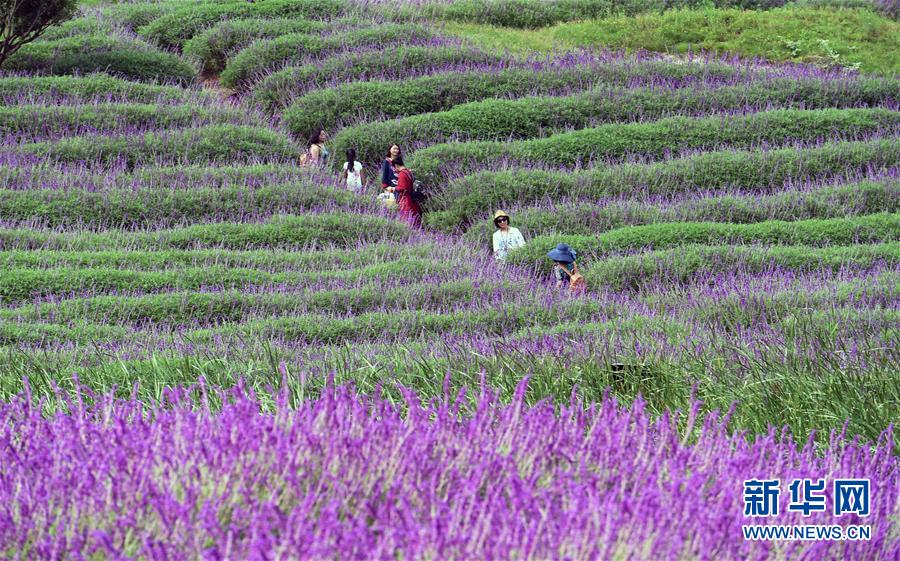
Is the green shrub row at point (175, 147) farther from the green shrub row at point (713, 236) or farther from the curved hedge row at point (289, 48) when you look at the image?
the green shrub row at point (713, 236)

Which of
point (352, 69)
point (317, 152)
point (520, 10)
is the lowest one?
point (317, 152)

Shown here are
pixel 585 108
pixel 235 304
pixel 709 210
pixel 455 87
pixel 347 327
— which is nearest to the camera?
pixel 347 327

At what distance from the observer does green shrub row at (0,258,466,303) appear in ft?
37.4

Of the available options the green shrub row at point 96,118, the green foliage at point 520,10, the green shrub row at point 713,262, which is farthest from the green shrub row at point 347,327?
the green foliage at point 520,10

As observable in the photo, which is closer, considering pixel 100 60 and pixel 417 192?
pixel 417 192

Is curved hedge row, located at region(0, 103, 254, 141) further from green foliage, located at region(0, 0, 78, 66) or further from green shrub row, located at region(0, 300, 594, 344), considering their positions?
green shrub row, located at region(0, 300, 594, 344)

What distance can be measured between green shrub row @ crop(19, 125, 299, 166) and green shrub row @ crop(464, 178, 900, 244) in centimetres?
431

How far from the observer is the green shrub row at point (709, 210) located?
14586 mm

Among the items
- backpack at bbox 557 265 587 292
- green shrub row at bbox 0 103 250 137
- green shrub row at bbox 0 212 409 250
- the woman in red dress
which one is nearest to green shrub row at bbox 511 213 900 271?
backpack at bbox 557 265 587 292

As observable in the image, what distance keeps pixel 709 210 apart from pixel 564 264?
3.47 m

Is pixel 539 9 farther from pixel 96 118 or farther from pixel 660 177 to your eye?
pixel 96 118

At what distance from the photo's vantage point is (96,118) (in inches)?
683

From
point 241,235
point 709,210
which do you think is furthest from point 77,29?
point 709,210

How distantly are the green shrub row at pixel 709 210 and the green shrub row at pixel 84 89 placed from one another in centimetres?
734
